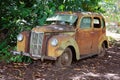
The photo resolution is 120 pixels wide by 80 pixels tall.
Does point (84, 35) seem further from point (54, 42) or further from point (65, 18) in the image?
point (54, 42)

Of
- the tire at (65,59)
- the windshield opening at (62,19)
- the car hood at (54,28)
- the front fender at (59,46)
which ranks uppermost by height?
the windshield opening at (62,19)

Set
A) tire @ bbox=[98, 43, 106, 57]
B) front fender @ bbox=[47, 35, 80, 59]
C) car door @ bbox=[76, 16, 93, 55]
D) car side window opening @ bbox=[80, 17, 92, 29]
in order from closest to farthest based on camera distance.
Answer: front fender @ bbox=[47, 35, 80, 59], car door @ bbox=[76, 16, 93, 55], car side window opening @ bbox=[80, 17, 92, 29], tire @ bbox=[98, 43, 106, 57]

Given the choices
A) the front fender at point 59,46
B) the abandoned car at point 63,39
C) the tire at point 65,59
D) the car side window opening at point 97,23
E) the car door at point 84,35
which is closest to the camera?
the front fender at point 59,46

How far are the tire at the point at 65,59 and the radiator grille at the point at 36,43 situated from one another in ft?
2.11

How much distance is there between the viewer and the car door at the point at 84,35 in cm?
912

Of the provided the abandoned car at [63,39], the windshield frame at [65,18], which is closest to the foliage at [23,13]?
the windshield frame at [65,18]

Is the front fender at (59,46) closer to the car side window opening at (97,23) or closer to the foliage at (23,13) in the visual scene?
the foliage at (23,13)

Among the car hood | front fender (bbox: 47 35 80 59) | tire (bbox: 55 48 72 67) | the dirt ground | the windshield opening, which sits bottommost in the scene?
the dirt ground

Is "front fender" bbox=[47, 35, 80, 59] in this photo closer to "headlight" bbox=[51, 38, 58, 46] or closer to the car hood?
"headlight" bbox=[51, 38, 58, 46]

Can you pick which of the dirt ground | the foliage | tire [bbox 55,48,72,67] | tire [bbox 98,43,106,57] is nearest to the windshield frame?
the foliage

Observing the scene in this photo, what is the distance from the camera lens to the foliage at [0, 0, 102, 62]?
1050 centimetres

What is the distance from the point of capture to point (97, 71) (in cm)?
812

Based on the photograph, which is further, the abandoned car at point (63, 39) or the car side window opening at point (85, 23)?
the car side window opening at point (85, 23)

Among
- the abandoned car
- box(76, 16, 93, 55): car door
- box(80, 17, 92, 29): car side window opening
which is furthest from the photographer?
box(80, 17, 92, 29): car side window opening
